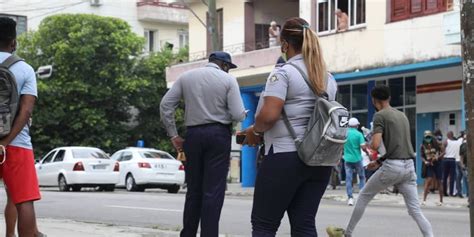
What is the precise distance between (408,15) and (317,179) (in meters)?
17.5

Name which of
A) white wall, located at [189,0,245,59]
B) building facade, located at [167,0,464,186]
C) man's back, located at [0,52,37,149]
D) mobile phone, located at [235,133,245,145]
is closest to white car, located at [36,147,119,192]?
building facade, located at [167,0,464,186]

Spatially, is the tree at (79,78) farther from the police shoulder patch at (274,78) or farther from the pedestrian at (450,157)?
the police shoulder patch at (274,78)

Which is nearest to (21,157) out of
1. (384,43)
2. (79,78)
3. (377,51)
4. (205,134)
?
(205,134)

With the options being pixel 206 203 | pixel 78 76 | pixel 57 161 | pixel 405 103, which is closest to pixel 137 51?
pixel 78 76

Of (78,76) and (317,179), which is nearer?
(317,179)

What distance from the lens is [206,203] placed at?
6.80 meters

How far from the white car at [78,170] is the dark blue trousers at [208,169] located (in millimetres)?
17619

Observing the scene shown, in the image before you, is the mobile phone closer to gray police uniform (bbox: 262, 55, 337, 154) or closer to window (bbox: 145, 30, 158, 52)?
gray police uniform (bbox: 262, 55, 337, 154)

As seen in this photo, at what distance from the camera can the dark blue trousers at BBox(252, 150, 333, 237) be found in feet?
16.9

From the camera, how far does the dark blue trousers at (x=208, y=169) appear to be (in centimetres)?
680

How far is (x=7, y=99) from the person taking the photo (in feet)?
19.0

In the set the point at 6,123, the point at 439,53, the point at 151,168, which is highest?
the point at 439,53

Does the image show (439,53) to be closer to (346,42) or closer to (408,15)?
(408,15)

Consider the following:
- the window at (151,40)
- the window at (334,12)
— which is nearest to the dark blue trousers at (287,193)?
the window at (334,12)
